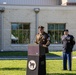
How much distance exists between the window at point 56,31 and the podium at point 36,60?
24.6 m

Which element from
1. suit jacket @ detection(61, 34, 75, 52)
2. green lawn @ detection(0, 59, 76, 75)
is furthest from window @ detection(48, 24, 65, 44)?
suit jacket @ detection(61, 34, 75, 52)

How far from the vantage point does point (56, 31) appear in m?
37.2

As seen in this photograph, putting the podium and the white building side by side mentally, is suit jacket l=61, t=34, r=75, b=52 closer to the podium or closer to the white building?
the podium

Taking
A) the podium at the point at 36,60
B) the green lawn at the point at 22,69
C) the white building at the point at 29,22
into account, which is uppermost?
the white building at the point at 29,22

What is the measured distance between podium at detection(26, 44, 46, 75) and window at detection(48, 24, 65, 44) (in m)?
24.6

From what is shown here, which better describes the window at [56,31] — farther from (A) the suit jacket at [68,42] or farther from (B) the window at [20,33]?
(A) the suit jacket at [68,42]

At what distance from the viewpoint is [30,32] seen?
36.7 meters

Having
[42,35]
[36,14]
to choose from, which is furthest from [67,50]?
[36,14]

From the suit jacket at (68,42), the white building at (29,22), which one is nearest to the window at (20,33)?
the white building at (29,22)

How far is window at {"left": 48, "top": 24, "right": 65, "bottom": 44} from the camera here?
122ft

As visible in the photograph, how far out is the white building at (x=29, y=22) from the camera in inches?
1428

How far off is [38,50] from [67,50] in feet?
13.1

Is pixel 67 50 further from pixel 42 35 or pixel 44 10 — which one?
pixel 44 10

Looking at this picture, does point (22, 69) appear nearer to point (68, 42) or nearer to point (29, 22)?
point (68, 42)
